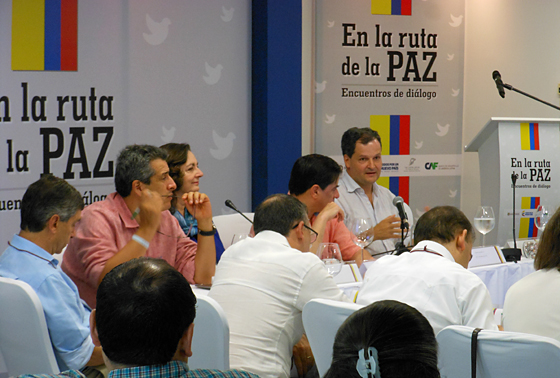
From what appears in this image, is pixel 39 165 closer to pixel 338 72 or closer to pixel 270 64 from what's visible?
pixel 270 64

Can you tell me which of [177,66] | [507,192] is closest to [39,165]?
[177,66]

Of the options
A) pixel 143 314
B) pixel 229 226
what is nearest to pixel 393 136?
pixel 229 226

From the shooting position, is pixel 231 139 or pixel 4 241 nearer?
pixel 4 241

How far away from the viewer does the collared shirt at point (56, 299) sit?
222 centimetres

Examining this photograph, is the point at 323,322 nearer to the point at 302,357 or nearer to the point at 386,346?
the point at 302,357

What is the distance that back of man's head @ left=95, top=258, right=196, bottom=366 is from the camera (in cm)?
133

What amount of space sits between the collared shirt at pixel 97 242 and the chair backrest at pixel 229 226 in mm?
655

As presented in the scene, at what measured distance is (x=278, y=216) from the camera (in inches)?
97.7

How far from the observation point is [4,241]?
4.82 meters

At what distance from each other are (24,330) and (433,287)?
54.1 inches

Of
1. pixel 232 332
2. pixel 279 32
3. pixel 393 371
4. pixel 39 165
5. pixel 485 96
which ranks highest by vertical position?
pixel 279 32

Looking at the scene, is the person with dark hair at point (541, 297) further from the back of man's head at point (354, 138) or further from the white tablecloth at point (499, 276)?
the back of man's head at point (354, 138)

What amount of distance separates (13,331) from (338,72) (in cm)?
451

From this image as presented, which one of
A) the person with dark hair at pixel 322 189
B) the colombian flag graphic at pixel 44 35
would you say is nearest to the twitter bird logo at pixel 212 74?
the colombian flag graphic at pixel 44 35
